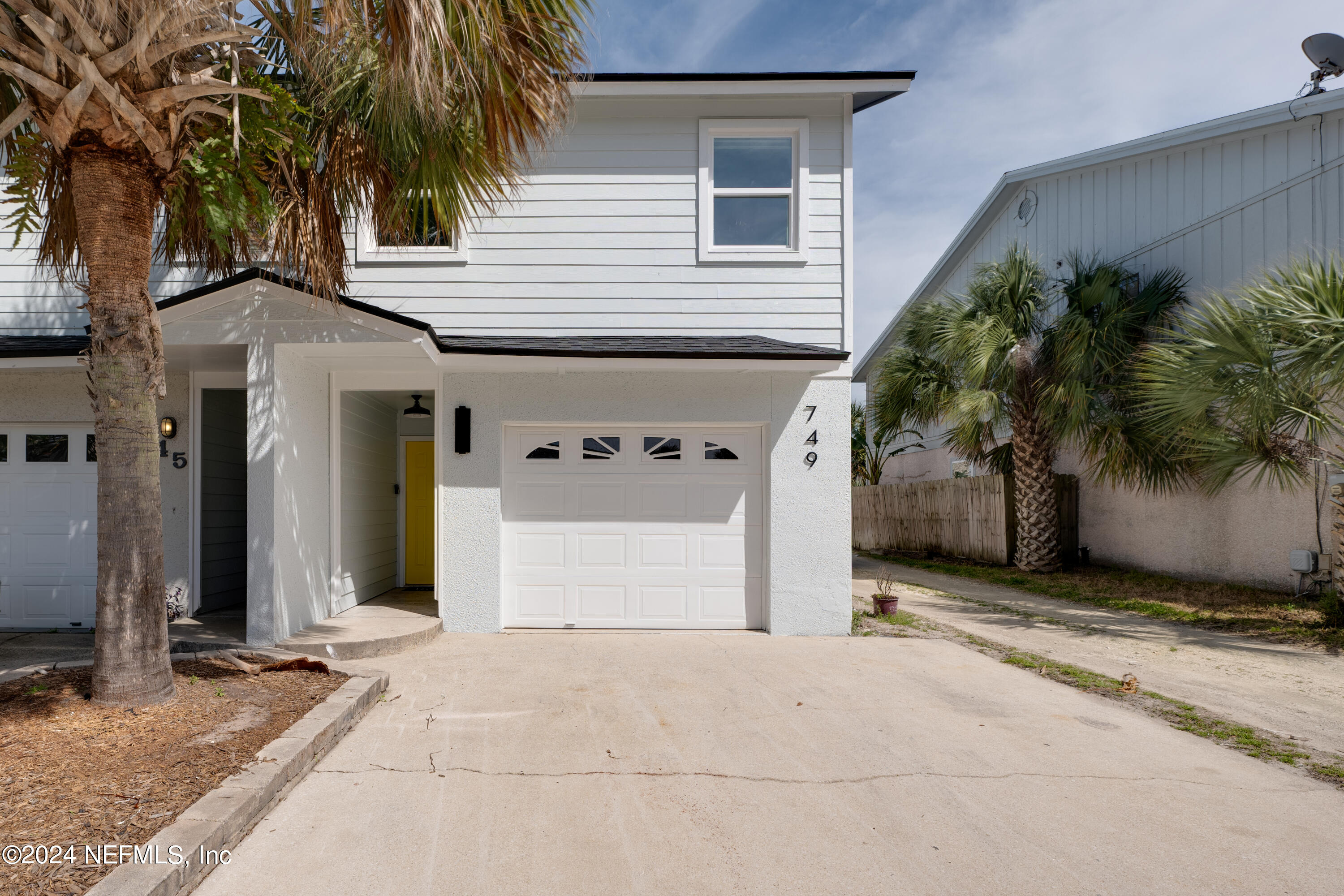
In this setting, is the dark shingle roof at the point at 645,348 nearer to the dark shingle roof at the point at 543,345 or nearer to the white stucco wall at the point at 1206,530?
the dark shingle roof at the point at 543,345

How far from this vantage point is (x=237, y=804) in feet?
10.9

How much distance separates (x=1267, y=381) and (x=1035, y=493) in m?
5.88

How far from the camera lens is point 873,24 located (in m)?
11.0

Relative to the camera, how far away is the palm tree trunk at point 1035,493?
43.3ft

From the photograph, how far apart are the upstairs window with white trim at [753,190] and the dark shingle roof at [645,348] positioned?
1.02 m

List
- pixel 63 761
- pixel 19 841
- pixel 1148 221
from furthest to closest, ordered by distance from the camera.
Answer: pixel 1148 221 < pixel 63 761 < pixel 19 841

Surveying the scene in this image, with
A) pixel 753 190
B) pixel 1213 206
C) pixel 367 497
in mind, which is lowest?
Answer: pixel 367 497

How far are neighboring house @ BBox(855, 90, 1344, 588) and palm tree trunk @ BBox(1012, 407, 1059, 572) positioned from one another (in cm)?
118

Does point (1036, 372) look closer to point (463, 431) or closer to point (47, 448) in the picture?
point (463, 431)

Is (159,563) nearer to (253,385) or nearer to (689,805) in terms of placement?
(253,385)

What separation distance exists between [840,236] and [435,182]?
4.41m

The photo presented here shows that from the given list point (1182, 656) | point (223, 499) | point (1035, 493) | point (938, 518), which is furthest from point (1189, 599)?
point (223, 499)

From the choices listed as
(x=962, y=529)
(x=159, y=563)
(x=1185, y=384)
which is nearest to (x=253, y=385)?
(x=159, y=563)

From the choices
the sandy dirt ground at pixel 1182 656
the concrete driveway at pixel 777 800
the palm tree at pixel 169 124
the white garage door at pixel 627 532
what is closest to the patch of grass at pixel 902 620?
the sandy dirt ground at pixel 1182 656
